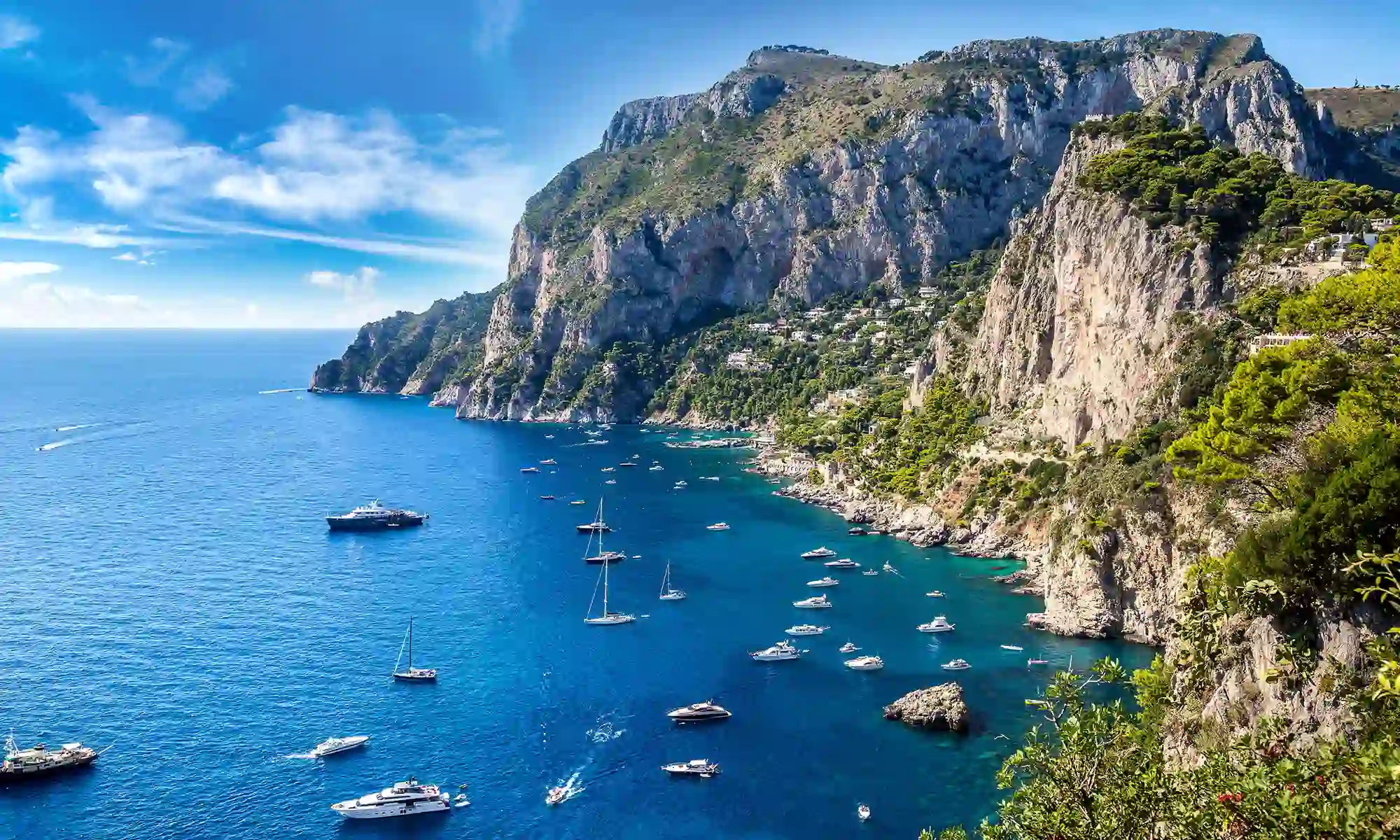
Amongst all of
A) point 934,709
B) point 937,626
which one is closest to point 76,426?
point 937,626

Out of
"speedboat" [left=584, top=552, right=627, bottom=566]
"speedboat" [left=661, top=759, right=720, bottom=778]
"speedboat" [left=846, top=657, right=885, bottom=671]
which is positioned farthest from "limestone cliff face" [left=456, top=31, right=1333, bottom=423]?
"speedboat" [left=661, top=759, right=720, bottom=778]

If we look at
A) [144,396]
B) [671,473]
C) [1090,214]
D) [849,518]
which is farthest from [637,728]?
[144,396]

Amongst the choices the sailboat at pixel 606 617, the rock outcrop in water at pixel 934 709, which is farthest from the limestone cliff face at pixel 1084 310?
the sailboat at pixel 606 617

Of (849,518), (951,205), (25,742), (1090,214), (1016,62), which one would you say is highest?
(1016,62)

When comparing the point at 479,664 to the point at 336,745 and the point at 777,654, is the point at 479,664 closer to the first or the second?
the point at 336,745

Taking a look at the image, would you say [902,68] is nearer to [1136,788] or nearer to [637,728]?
[637,728]
